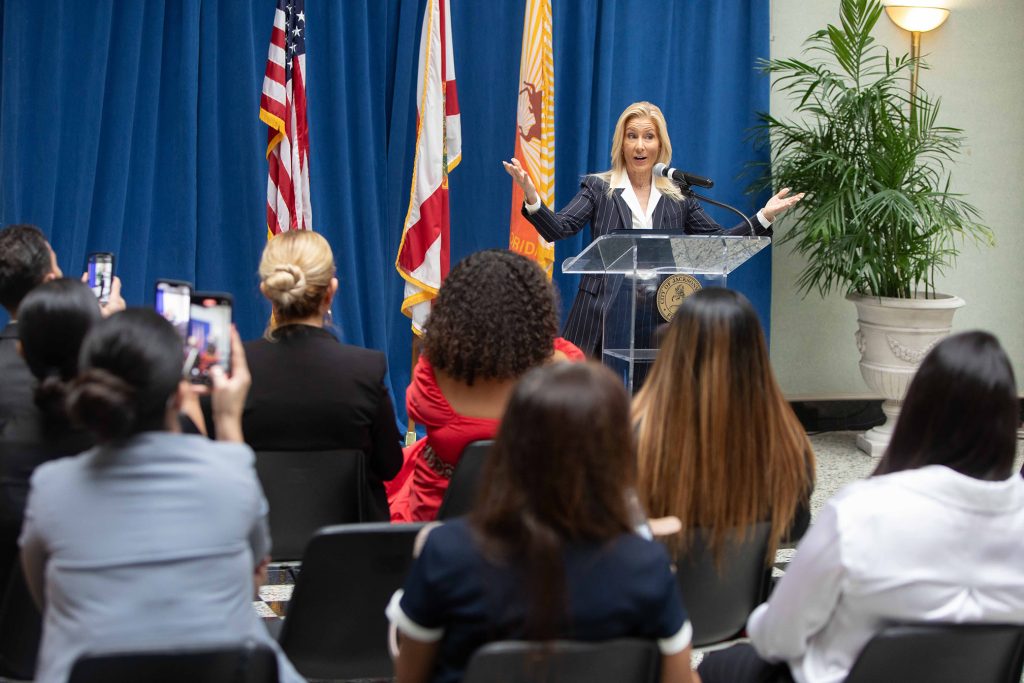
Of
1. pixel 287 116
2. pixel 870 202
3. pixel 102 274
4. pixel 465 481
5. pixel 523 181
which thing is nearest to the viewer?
pixel 465 481

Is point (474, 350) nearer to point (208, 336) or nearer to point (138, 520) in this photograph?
point (208, 336)

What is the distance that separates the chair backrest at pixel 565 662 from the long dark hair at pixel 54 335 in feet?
3.51

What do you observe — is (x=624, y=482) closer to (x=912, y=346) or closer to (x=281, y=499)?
(x=281, y=499)

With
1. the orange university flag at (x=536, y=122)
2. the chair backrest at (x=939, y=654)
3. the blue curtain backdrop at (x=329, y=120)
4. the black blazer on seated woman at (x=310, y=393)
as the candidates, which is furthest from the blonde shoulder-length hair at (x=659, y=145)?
the chair backrest at (x=939, y=654)

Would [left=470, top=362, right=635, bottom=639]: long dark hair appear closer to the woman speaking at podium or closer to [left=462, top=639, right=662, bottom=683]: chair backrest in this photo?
[left=462, top=639, right=662, bottom=683]: chair backrest

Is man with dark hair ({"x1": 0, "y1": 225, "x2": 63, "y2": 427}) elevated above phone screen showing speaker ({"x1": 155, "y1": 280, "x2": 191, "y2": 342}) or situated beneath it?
elevated above

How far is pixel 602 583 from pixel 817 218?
423 centimetres

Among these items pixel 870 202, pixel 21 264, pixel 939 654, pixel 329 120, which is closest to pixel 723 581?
pixel 939 654

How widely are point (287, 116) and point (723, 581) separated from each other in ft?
11.0

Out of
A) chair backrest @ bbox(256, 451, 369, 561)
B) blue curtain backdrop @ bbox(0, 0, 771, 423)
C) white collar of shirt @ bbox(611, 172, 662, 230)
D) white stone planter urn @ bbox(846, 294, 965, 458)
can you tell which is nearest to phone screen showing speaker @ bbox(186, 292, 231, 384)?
chair backrest @ bbox(256, 451, 369, 561)

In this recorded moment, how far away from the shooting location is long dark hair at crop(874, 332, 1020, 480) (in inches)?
67.4

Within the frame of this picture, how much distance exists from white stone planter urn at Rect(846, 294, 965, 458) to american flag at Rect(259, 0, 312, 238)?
2.81 meters

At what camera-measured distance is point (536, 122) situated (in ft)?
17.1

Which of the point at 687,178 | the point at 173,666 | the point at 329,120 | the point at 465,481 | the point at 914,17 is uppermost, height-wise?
the point at 914,17
